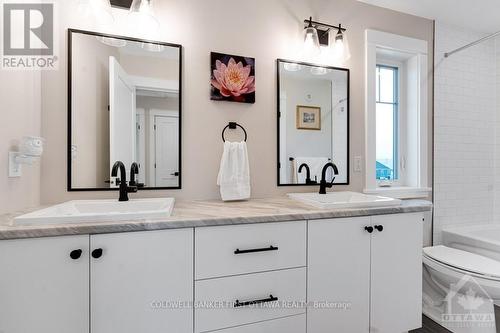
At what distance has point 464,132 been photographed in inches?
94.5

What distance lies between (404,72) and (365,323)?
2049 millimetres

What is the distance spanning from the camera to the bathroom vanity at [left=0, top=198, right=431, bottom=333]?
37.4 inches

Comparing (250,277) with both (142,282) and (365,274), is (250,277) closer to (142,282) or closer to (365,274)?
(142,282)

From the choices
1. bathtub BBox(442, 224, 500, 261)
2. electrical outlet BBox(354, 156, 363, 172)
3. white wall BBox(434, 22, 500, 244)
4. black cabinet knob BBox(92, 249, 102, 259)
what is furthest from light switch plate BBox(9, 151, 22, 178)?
bathtub BBox(442, 224, 500, 261)

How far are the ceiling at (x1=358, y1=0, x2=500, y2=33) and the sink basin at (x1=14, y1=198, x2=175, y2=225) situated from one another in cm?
214

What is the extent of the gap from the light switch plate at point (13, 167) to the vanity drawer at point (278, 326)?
1174mm

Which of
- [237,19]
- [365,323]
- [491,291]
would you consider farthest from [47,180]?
[491,291]

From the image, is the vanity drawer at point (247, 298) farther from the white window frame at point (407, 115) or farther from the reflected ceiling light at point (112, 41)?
the reflected ceiling light at point (112, 41)

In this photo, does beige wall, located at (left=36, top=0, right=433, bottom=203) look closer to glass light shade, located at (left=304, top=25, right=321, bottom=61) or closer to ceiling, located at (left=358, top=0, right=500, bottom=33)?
glass light shade, located at (left=304, top=25, right=321, bottom=61)

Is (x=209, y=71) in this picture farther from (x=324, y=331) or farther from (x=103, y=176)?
(x=324, y=331)

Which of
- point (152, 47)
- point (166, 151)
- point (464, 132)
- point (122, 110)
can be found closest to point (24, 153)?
point (122, 110)

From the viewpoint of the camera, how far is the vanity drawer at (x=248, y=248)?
3.68 feet

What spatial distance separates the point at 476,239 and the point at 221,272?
2.14 metres

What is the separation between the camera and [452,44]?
2.38 meters
